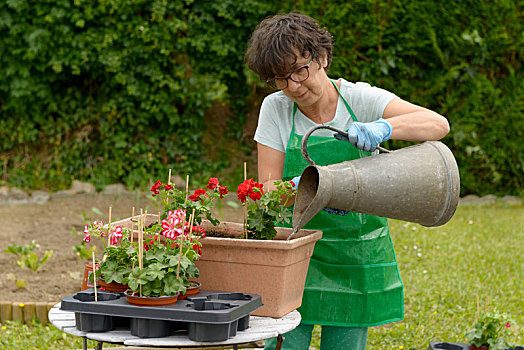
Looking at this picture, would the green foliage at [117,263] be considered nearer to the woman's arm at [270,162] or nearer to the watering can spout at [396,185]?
the watering can spout at [396,185]

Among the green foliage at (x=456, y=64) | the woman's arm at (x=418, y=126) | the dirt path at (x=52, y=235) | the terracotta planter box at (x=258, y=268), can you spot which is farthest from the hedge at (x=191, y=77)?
the terracotta planter box at (x=258, y=268)

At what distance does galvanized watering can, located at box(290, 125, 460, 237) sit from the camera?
1.88m

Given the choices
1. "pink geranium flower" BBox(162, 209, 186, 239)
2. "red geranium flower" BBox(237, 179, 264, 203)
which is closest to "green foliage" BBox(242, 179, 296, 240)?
"red geranium flower" BBox(237, 179, 264, 203)

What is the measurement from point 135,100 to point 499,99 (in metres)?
3.72

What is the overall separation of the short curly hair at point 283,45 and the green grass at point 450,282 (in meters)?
1.94

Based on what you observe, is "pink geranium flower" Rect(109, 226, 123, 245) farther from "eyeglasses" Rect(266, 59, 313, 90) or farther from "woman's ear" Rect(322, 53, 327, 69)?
"woman's ear" Rect(322, 53, 327, 69)

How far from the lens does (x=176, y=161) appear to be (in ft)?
23.1

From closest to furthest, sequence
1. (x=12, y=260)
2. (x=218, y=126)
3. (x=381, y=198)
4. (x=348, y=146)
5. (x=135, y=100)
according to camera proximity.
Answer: (x=381, y=198)
(x=348, y=146)
(x=12, y=260)
(x=135, y=100)
(x=218, y=126)

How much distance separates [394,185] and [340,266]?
53 centimetres

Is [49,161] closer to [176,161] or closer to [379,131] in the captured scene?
[176,161]

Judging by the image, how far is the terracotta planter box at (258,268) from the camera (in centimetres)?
189

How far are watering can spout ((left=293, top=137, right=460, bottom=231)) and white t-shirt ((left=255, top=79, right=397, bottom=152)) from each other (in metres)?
0.33

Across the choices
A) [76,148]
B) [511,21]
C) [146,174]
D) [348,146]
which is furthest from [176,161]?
[348,146]

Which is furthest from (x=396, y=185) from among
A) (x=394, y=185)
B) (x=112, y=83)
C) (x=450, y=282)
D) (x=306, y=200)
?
(x=112, y=83)
